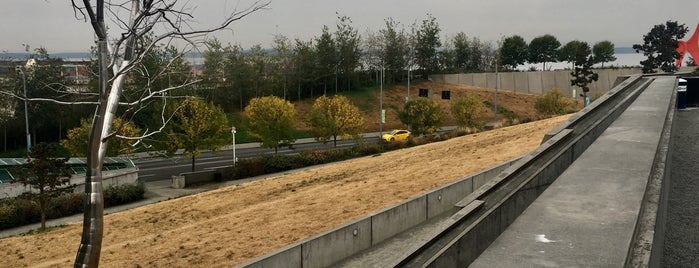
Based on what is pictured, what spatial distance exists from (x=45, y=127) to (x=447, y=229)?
180ft

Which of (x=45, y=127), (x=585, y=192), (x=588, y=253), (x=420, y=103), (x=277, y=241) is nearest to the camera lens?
(x=588, y=253)

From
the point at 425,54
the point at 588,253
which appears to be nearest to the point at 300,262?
the point at 588,253

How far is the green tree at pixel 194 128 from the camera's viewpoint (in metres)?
30.9

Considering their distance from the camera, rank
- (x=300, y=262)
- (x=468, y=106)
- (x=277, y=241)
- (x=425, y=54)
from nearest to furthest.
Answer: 1. (x=300, y=262)
2. (x=277, y=241)
3. (x=468, y=106)
4. (x=425, y=54)

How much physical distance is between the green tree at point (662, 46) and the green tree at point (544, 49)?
112 ft

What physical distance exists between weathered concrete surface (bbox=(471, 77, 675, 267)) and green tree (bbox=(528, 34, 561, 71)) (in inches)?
3819

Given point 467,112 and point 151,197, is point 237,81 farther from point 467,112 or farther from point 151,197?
point 151,197

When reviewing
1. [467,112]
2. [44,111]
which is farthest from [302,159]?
[44,111]

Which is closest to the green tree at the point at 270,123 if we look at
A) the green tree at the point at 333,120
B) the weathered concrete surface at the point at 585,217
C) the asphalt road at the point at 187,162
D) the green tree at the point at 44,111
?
the asphalt road at the point at 187,162

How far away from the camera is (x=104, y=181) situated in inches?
1099

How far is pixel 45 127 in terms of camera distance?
161ft

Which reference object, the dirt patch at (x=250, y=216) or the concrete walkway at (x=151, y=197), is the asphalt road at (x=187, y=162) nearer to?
the concrete walkway at (x=151, y=197)

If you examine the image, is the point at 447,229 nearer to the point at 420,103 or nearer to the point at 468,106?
the point at 420,103

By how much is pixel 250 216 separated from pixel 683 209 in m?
11.9
